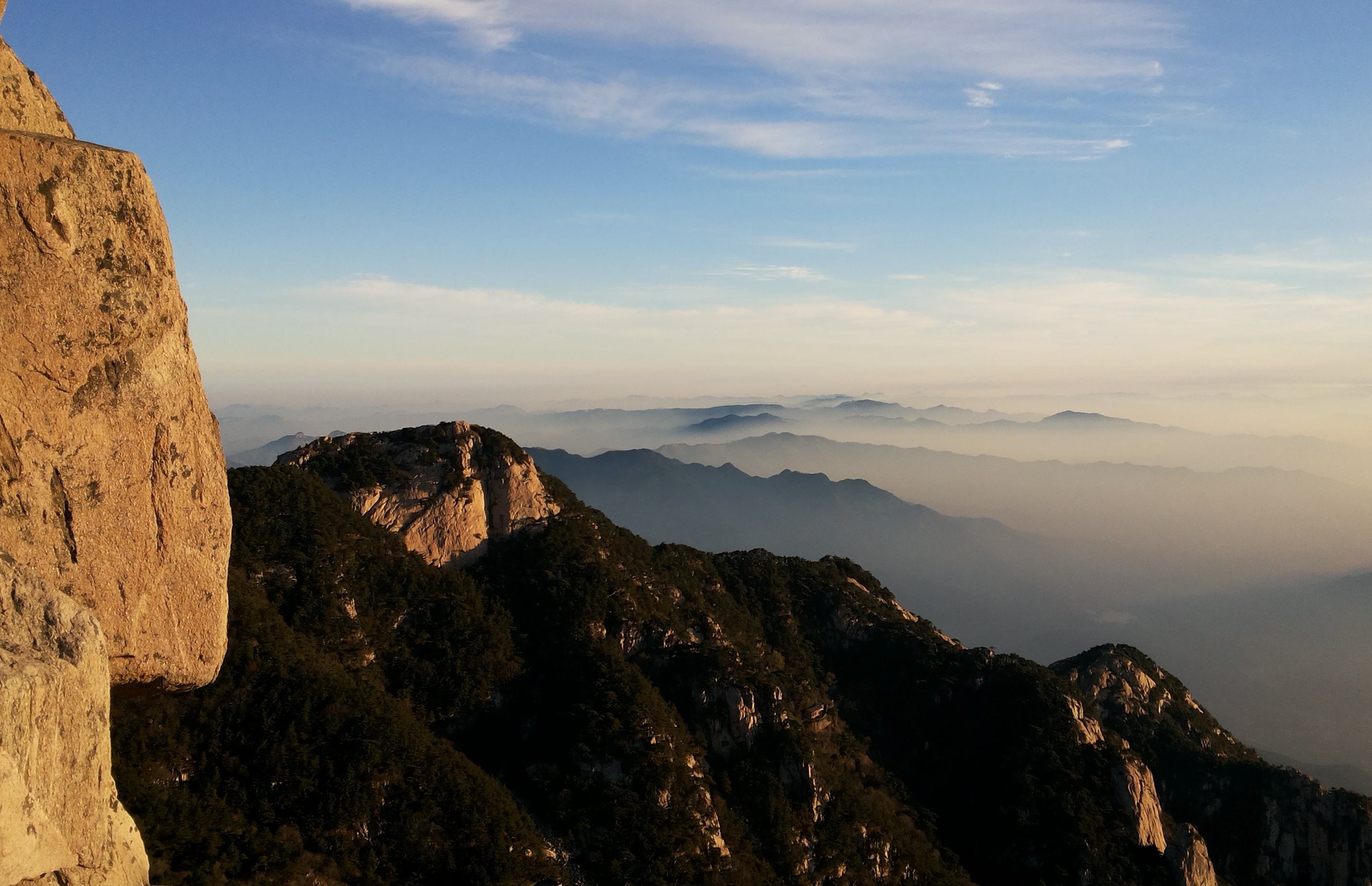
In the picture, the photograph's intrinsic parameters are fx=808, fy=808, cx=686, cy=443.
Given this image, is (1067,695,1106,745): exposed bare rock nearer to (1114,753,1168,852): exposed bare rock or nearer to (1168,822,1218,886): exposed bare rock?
(1114,753,1168,852): exposed bare rock

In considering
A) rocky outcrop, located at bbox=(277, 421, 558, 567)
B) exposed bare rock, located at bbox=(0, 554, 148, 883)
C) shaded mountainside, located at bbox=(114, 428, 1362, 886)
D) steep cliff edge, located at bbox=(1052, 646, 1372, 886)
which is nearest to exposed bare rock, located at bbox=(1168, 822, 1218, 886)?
steep cliff edge, located at bbox=(1052, 646, 1372, 886)

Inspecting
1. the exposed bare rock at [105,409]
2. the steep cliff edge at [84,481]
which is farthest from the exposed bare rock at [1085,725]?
the exposed bare rock at [105,409]

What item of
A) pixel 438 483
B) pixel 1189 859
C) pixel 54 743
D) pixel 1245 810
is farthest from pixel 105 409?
pixel 1245 810

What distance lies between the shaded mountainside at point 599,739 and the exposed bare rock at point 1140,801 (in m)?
0.21

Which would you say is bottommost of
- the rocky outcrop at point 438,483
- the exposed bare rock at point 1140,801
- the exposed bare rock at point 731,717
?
the exposed bare rock at point 1140,801

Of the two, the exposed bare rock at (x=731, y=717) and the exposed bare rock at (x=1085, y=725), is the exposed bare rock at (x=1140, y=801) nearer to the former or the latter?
the exposed bare rock at (x=1085, y=725)

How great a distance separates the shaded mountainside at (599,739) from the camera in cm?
4084

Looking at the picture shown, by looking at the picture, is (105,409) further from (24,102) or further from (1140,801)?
(1140,801)

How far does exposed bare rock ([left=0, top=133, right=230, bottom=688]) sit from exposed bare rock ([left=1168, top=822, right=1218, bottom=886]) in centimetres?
7056

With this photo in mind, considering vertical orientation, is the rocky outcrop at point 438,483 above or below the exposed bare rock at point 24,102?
below

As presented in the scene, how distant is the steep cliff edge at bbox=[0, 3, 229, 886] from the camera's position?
586 inches

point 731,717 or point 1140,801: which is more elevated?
point 731,717

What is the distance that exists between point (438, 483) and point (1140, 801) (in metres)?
63.1

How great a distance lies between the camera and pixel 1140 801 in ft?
215
